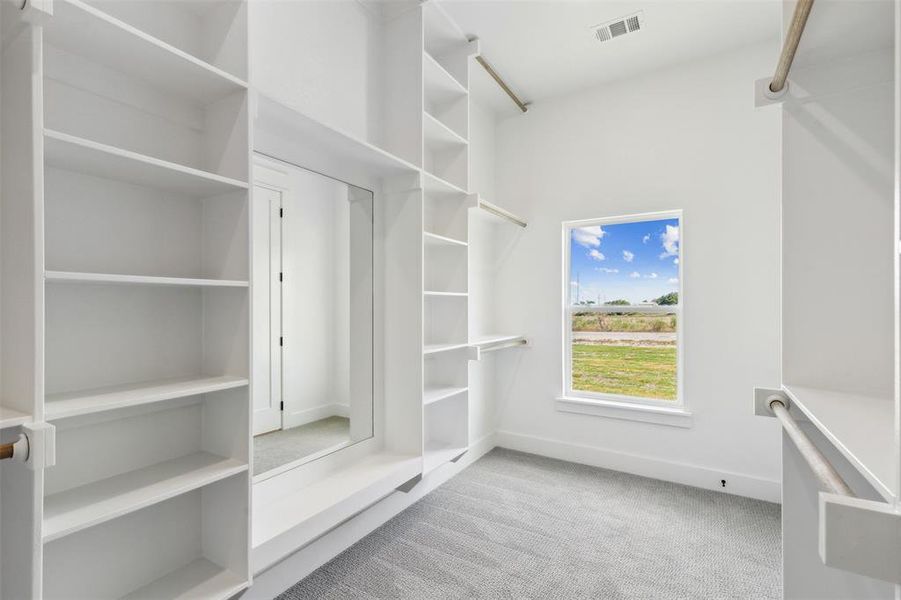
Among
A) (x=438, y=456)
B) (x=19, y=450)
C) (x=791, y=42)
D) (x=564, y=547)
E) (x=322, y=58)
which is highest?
(x=322, y=58)

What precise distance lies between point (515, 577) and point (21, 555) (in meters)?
1.88

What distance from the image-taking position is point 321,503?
1805 mm

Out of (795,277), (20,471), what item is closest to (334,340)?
(20,471)

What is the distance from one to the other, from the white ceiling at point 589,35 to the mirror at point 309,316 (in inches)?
57.4

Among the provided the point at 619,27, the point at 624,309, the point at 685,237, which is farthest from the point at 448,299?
the point at 619,27

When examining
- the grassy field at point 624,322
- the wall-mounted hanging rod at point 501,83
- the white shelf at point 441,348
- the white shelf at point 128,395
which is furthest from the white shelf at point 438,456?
the wall-mounted hanging rod at point 501,83

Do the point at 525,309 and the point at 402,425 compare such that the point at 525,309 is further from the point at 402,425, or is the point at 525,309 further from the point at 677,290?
the point at 402,425

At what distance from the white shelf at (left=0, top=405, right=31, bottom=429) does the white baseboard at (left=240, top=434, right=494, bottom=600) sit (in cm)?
95

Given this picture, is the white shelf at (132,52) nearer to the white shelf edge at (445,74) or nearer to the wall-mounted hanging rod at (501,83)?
the white shelf edge at (445,74)

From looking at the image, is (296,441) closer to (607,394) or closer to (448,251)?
(448,251)

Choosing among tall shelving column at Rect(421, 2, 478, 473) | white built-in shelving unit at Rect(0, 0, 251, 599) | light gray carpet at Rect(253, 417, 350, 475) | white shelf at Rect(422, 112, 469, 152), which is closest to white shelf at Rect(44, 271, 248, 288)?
white built-in shelving unit at Rect(0, 0, 251, 599)

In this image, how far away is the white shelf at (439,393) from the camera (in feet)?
8.16

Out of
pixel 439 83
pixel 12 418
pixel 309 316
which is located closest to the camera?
pixel 12 418

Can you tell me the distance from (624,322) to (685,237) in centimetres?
80
